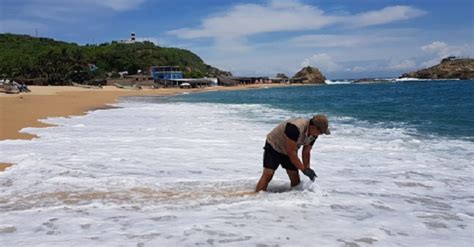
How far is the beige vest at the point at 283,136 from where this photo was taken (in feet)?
18.5

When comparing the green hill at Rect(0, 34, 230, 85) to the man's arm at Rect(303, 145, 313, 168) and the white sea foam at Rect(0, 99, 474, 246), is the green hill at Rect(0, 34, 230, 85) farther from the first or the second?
the man's arm at Rect(303, 145, 313, 168)

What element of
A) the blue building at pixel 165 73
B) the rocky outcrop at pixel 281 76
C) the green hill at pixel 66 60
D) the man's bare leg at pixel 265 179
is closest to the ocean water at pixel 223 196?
the man's bare leg at pixel 265 179

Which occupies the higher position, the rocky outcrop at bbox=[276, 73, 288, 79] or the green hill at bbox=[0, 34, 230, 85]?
the green hill at bbox=[0, 34, 230, 85]

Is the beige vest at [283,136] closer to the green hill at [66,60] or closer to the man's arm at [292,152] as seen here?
the man's arm at [292,152]

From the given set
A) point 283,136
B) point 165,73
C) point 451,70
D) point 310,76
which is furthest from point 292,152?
point 451,70

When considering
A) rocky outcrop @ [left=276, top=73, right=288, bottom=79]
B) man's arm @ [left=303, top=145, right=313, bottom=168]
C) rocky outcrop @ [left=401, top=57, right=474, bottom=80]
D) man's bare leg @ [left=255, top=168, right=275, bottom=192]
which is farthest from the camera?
rocky outcrop @ [left=276, top=73, right=288, bottom=79]

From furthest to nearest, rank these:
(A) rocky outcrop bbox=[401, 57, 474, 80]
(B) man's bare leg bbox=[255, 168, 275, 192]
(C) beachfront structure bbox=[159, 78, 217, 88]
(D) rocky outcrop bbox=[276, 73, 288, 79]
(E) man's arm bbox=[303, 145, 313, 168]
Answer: (D) rocky outcrop bbox=[276, 73, 288, 79]
(A) rocky outcrop bbox=[401, 57, 474, 80]
(C) beachfront structure bbox=[159, 78, 217, 88]
(B) man's bare leg bbox=[255, 168, 275, 192]
(E) man's arm bbox=[303, 145, 313, 168]

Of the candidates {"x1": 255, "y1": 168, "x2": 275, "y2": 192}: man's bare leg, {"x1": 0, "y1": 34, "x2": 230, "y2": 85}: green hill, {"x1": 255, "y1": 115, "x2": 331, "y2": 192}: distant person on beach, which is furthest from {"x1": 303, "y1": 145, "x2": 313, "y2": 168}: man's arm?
{"x1": 0, "y1": 34, "x2": 230, "y2": 85}: green hill

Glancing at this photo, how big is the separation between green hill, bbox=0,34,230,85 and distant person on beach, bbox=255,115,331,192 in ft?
246

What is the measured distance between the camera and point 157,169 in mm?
7980

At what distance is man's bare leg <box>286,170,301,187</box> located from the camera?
620cm

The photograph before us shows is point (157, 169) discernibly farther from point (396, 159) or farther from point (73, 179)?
point (396, 159)

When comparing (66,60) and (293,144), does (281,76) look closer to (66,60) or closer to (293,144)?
(66,60)

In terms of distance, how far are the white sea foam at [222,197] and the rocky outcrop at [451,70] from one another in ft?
407
